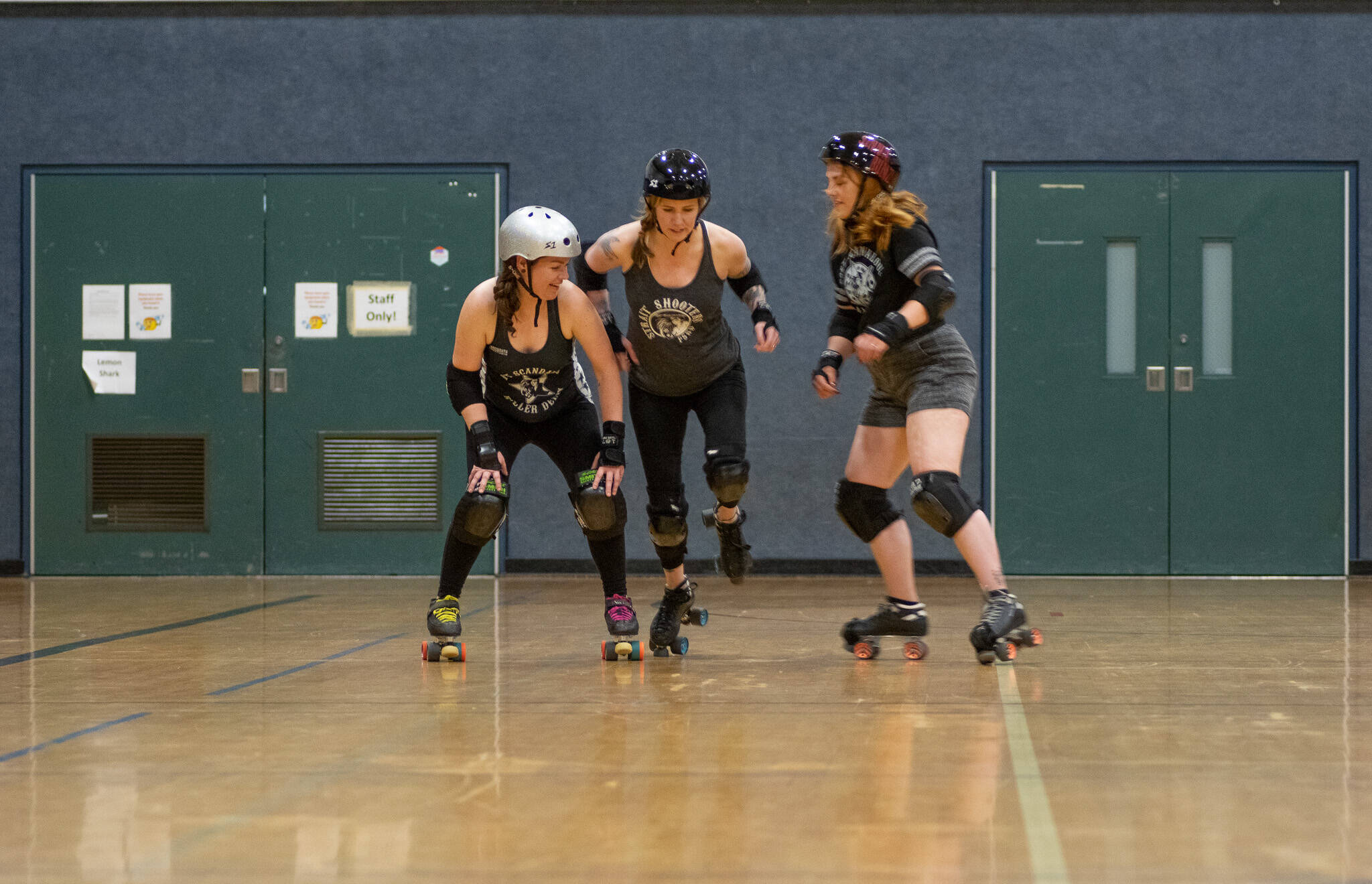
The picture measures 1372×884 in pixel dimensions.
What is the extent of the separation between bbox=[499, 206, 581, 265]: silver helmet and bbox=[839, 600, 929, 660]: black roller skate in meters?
1.37

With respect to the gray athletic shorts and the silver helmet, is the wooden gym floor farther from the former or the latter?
the silver helmet

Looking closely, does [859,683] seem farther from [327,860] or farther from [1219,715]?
[327,860]

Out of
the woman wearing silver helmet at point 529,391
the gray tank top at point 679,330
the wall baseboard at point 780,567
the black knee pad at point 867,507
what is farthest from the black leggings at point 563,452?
the wall baseboard at point 780,567

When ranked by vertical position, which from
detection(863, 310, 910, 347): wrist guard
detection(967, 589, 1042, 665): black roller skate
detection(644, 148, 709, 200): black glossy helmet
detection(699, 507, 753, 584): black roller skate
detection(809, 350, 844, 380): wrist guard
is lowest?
detection(967, 589, 1042, 665): black roller skate

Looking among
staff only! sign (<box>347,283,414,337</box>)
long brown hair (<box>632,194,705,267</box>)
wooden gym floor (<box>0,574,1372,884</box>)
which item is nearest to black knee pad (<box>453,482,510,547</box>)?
wooden gym floor (<box>0,574,1372,884</box>)

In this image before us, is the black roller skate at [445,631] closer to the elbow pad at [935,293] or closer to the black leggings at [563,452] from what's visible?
the black leggings at [563,452]

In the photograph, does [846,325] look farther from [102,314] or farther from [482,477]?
[102,314]

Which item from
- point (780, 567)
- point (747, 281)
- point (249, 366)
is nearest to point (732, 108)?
point (780, 567)

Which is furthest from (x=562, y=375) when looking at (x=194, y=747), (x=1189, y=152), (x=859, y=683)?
(x=1189, y=152)

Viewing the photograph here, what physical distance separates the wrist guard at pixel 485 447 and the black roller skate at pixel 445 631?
43 cm

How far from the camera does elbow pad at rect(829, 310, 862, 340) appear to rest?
375 centimetres

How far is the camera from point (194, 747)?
2.48 metres

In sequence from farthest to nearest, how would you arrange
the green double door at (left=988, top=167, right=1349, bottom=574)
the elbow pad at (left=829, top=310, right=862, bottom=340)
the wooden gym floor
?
the green double door at (left=988, top=167, right=1349, bottom=574), the elbow pad at (left=829, top=310, right=862, bottom=340), the wooden gym floor

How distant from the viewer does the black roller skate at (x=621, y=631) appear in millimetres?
3664
